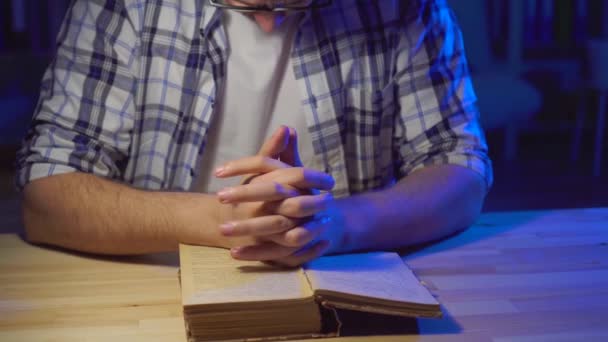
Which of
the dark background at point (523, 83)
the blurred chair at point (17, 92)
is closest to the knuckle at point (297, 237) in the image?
the dark background at point (523, 83)

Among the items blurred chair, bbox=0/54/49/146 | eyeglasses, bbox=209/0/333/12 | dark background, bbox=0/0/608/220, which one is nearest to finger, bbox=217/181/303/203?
eyeglasses, bbox=209/0/333/12

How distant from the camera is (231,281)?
0.95 metres

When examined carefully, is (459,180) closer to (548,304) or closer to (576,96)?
A: (548,304)

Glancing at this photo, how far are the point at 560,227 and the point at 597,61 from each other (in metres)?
2.91

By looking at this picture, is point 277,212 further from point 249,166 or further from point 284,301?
point 284,301

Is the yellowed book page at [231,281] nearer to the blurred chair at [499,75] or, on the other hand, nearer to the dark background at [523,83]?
the dark background at [523,83]

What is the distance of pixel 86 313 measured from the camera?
97 cm

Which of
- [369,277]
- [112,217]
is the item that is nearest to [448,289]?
[369,277]

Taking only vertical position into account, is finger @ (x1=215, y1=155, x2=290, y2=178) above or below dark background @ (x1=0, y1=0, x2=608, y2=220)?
above

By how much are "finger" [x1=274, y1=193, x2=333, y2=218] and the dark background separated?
217 cm

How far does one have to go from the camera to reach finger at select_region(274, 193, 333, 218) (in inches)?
42.2

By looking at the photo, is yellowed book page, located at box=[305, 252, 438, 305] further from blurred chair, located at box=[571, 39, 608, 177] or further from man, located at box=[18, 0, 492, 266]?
blurred chair, located at box=[571, 39, 608, 177]

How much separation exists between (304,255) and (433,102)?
58 centimetres

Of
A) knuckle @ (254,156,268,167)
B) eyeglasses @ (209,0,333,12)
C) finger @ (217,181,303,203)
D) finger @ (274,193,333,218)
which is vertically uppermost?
eyeglasses @ (209,0,333,12)
